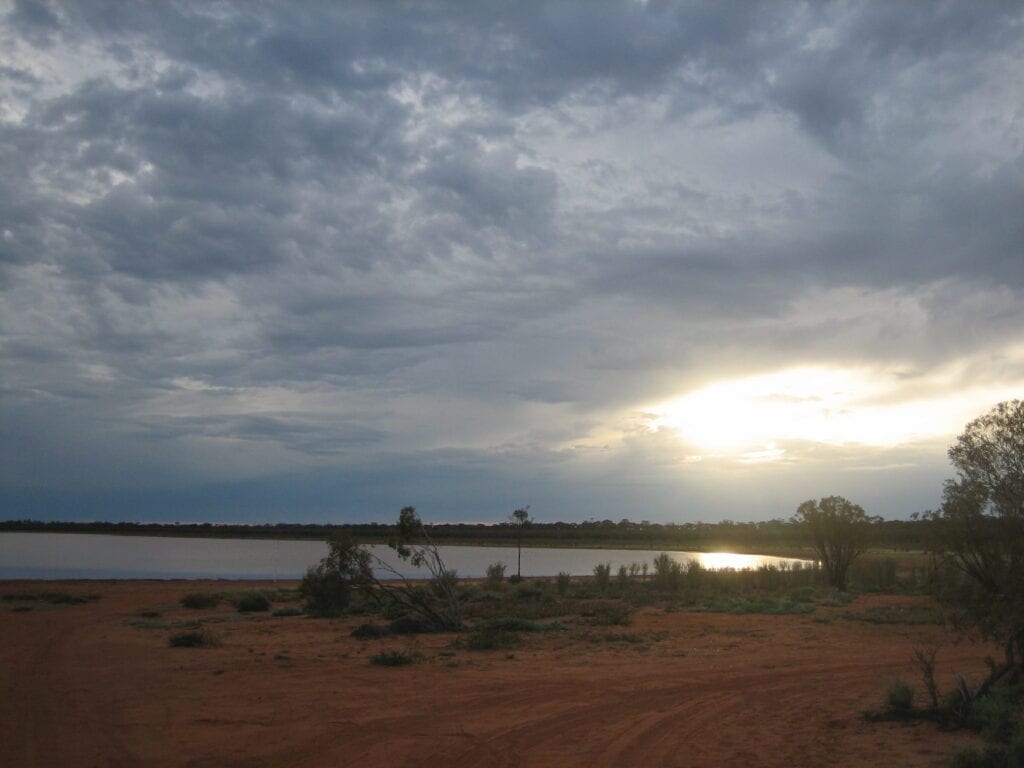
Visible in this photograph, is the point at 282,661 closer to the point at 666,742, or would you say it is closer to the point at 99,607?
the point at 666,742

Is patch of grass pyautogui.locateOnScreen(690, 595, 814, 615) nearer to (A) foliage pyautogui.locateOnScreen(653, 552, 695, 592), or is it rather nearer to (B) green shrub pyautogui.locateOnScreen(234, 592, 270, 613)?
(A) foliage pyautogui.locateOnScreen(653, 552, 695, 592)

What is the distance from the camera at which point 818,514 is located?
3441cm

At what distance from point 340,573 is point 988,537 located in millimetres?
16689

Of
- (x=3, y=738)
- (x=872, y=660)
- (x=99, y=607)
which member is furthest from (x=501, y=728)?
(x=99, y=607)

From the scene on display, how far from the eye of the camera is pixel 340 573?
22531mm

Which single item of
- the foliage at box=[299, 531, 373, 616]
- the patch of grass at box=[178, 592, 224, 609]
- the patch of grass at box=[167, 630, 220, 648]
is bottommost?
the patch of grass at box=[178, 592, 224, 609]

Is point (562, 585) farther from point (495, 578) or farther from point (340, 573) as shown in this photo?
point (340, 573)

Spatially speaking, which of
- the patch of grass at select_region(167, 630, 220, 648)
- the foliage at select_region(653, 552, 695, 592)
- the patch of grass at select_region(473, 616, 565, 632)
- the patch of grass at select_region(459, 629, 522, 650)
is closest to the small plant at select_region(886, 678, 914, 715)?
the patch of grass at select_region(459, 629, 522, 650)

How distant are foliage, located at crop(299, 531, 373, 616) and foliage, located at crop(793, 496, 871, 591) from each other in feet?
68.0

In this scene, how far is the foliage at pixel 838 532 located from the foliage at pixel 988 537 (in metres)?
23.4

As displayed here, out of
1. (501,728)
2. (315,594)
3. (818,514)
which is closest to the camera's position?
(501,728)

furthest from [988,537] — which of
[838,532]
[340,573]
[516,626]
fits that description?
[838,532]

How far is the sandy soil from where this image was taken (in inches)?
363

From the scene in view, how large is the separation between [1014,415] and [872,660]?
7287 mm
